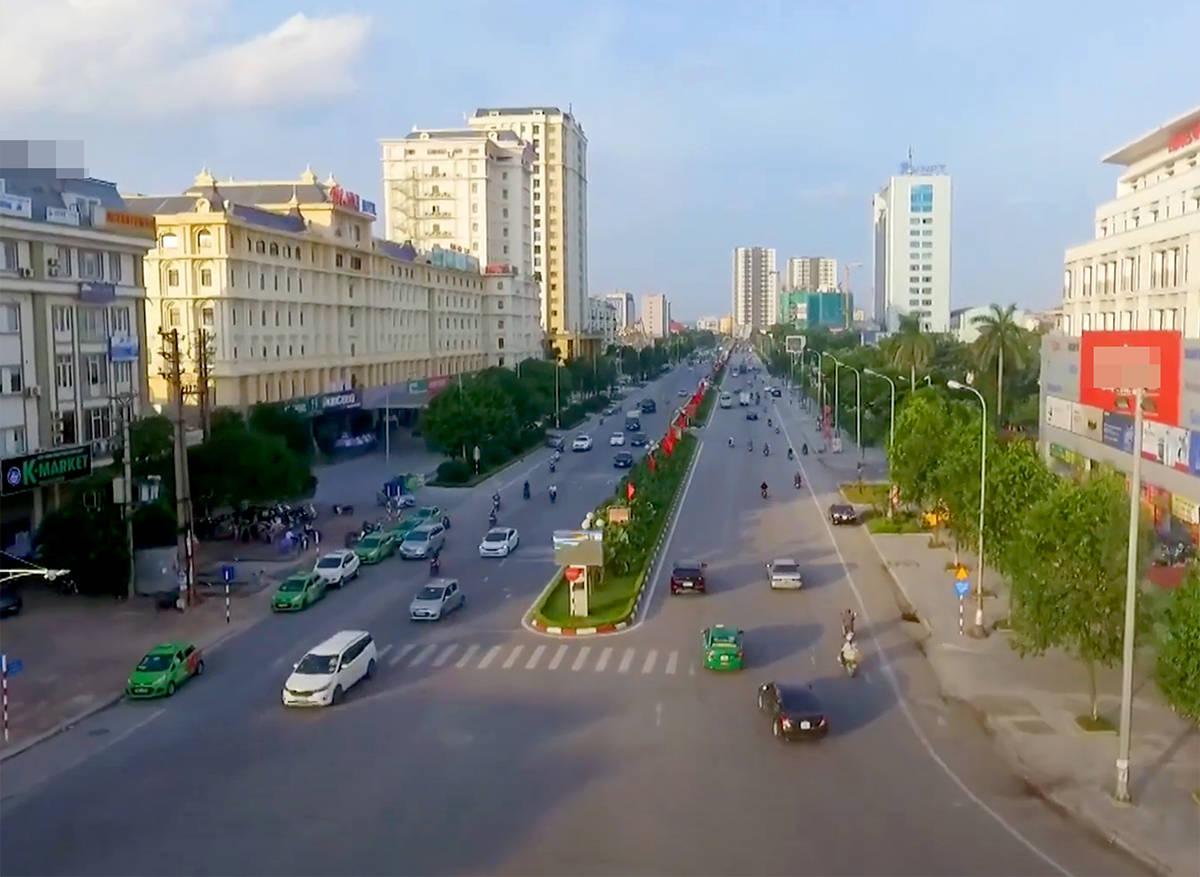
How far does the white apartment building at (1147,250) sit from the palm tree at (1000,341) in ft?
34.6

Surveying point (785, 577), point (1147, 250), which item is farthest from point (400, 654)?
point (1147, 250)

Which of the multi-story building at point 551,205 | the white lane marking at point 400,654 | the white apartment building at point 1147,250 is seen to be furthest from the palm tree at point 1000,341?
the multi-story building at point 551,205

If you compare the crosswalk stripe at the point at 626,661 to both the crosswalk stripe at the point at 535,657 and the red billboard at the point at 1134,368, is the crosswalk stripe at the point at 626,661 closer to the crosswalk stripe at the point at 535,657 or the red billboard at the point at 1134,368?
the crosswalk stripe at the point at 535,657

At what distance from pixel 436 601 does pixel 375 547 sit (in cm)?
876

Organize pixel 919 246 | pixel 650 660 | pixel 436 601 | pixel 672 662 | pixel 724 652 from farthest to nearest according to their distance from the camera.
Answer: pixel 919 246 → pixel 436 601 → pixel 650 660 → pixel 672 662 → pixel 724 652

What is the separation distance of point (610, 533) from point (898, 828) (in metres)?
17.4

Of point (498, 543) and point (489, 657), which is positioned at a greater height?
point (498, 543)

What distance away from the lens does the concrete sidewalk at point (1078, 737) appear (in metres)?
16.0

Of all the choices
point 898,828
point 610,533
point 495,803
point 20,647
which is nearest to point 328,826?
point 495,803

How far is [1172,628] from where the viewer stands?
17062mm

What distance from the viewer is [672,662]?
2506 centimetres

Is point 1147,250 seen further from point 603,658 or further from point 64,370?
point 64,370

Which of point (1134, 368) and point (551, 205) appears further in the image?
point (551, 205)

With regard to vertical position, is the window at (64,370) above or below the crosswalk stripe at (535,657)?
above
